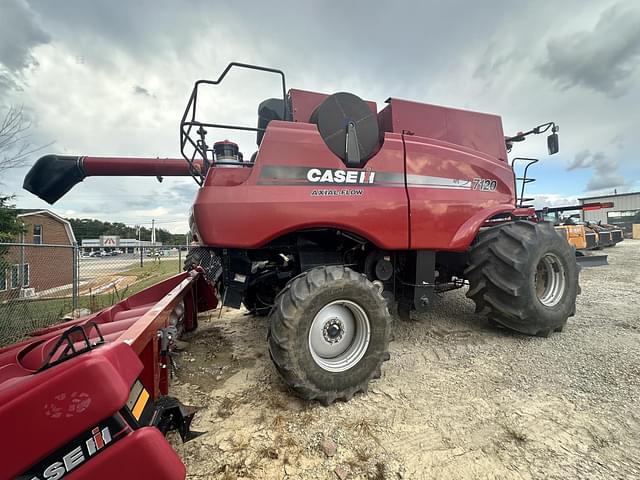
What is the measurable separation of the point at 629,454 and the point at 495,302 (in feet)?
5.61

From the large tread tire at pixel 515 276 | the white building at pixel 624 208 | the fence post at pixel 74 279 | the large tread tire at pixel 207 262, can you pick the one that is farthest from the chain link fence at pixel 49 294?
the white building at pixel 624 208

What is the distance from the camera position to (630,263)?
10008mm

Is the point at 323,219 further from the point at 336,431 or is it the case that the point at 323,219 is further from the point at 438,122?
the point at 438,122

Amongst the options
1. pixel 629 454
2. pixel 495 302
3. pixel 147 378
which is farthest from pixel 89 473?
pixel 495 302

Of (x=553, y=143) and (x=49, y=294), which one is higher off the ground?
(x=553, y=143)

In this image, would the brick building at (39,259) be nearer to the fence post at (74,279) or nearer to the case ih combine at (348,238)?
the fence post at (74,279)

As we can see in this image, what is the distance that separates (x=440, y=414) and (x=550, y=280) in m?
2.59

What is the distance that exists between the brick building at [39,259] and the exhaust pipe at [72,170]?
3.42 feet

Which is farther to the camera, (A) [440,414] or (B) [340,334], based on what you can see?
(B) [340,334]

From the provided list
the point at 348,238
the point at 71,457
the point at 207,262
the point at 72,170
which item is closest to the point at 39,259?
the point at 72,170

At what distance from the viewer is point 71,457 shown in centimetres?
123

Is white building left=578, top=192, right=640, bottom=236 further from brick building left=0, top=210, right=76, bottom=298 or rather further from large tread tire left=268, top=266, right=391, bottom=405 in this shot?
brick building left=0, top=210, right=76, bottom=298

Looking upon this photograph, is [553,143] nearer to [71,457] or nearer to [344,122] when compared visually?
[344,122]

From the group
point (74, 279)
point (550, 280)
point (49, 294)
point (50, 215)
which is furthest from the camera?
point (50, 215)
